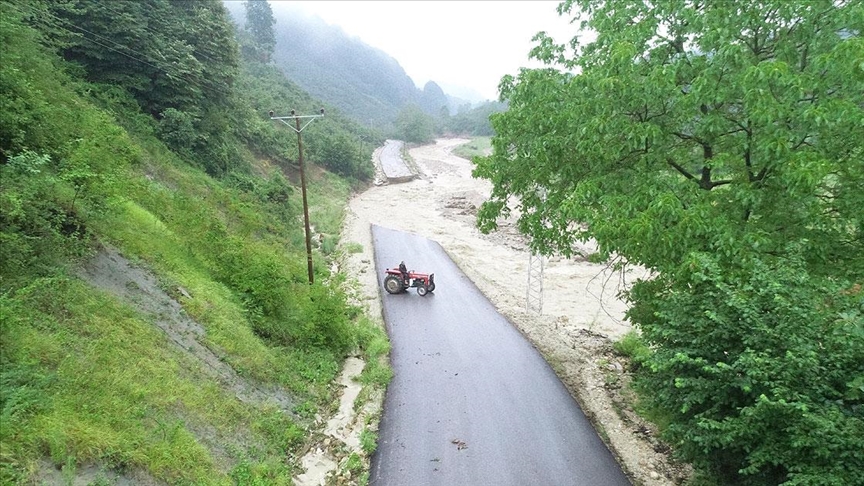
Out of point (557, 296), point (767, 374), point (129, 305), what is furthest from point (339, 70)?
point (767, 374)

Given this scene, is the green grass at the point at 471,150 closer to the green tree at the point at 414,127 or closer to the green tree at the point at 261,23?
the green tree at the point at 414,127

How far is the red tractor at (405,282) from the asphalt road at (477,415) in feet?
6.98

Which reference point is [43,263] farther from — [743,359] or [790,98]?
[790,98]

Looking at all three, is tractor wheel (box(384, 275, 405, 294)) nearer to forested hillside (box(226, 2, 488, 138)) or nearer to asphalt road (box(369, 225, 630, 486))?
asphalt road (box(369, 225, 630, 486))

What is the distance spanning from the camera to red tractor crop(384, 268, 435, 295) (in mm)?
19516

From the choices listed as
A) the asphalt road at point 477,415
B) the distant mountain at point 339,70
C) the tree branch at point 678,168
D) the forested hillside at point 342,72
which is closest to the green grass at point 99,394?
the asphalt road at point 477,415

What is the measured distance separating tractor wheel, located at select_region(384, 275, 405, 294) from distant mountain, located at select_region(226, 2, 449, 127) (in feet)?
332

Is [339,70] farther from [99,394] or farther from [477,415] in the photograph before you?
[99,394]

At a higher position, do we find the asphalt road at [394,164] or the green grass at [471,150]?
the green grass at [471,150]

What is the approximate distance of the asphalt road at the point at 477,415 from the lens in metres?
A: 8.98

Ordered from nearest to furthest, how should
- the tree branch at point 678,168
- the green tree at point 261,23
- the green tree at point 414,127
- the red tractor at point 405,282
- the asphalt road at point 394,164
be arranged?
the tree branch at point 678,168 < the red tractor at point 405,282 < the asphalt road at point 394,164 < the green tree at point 261,23 < the green tree at point 414,127

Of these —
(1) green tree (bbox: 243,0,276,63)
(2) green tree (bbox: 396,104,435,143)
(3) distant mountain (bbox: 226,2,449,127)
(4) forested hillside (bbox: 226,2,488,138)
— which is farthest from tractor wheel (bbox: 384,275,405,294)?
(3) distant mountain (bbox: 226,2,449,127)

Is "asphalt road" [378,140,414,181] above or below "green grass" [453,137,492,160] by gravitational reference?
below

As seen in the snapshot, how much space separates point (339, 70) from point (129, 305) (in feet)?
526
